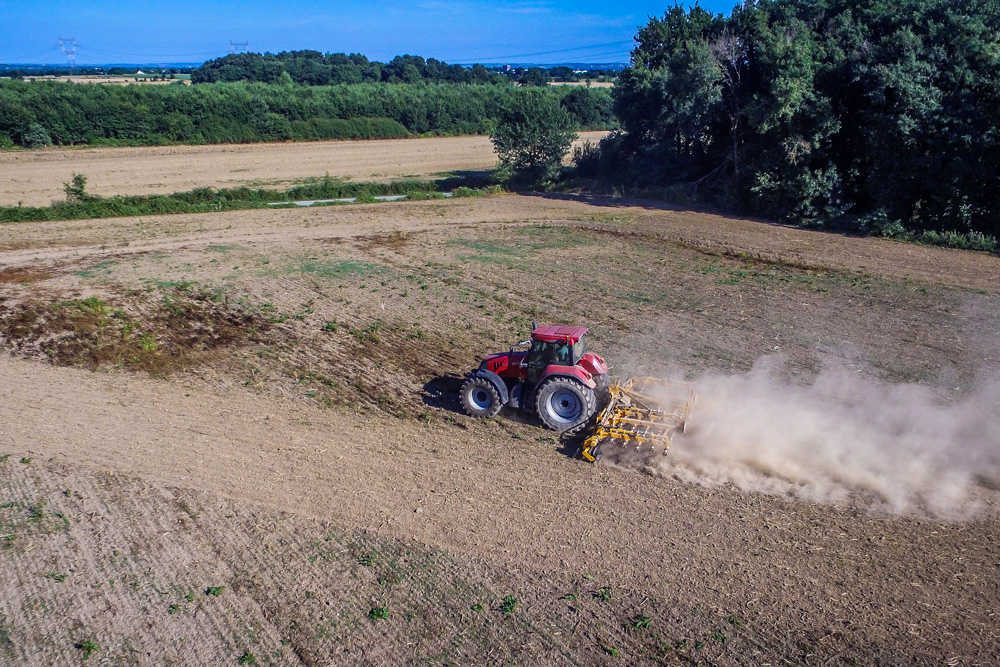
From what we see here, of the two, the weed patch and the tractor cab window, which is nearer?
the tractor cab window

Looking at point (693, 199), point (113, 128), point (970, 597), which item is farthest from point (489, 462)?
point (113, 128)

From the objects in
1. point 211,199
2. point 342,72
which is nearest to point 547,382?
point 211,199

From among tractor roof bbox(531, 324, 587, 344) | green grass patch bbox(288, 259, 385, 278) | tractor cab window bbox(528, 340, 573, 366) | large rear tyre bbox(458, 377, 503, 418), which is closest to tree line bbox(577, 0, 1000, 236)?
green grass patch bbox(288, 259, 385, 278)

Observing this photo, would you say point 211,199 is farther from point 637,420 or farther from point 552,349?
point 637,420

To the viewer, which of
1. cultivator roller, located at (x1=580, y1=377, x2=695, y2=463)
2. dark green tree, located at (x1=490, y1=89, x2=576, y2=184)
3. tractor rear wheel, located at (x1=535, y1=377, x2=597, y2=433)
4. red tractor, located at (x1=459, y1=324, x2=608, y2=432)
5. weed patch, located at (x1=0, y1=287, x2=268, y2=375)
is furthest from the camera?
dark green tree, located at (x1=490, y1=89, x2=576, y2=184)

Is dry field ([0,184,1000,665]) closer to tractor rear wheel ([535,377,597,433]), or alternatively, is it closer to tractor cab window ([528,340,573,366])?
tractor rear wheel ([535,377,597,433])

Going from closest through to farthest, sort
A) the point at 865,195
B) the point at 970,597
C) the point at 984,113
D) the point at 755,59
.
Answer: the point at 970,597
the point at 984,113
the point at 865,195
the point at 755,59

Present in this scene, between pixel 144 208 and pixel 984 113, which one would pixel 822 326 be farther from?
pixel 144 208
